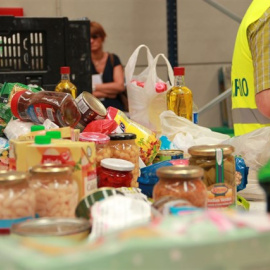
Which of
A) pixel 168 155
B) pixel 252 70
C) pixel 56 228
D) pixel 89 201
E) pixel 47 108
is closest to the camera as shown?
pixel 56 228

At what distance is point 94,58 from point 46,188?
484 cm

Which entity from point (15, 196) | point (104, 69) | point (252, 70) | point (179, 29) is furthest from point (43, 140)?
point (179, 29)

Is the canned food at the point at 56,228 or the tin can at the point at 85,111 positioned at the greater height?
the tin can at the point at 85,111

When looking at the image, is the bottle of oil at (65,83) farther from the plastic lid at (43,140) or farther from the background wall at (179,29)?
the background wall at (179,29)

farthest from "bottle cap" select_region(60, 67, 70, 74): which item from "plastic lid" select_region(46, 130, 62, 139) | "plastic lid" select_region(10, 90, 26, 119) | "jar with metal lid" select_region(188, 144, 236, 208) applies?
"jar with metal lid" select_region(188, 144, 236, 208)

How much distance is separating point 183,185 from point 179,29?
5.90 meters

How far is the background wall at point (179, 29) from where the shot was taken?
263 inches

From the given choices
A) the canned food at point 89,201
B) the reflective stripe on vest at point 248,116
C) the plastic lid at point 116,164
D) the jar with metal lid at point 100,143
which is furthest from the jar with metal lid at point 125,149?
the reflective stripe on vest at point 248,116

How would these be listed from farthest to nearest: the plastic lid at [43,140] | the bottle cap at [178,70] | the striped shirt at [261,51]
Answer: the bottle cap at [178,70], the striped shirt at [261,51], the plastic lid at [43,140]

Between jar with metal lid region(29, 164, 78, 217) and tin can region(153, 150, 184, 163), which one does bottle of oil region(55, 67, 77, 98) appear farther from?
jar with metal lid region(29, 164, 78, 217)

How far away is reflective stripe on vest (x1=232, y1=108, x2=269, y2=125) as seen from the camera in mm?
2547

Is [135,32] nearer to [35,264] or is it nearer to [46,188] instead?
[46,188]

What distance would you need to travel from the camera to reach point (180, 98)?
8.88ft

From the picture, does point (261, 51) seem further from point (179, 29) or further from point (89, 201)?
point (179, 29)
